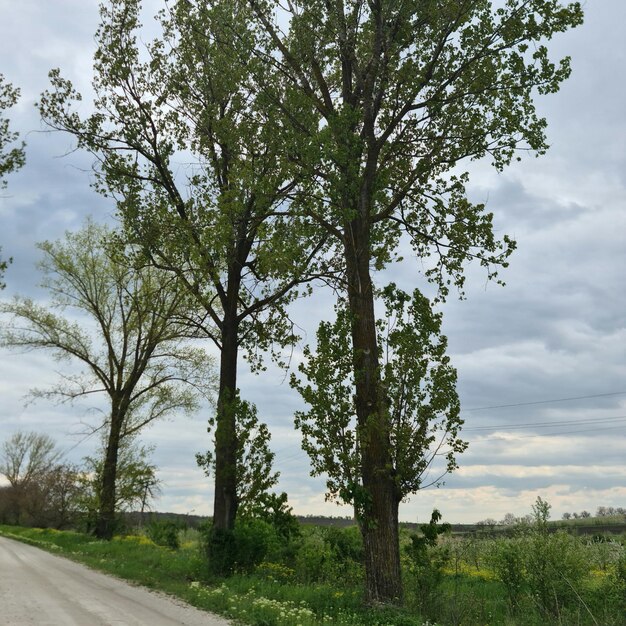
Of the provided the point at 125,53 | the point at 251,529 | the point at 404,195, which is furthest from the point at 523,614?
the point at 125,53

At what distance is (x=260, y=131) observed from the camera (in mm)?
21438

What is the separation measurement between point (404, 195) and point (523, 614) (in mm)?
9872

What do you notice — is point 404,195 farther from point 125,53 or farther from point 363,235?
point 125,53

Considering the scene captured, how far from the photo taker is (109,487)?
1305 inches

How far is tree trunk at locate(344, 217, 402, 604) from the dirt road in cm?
331

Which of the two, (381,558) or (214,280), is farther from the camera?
(214,280)

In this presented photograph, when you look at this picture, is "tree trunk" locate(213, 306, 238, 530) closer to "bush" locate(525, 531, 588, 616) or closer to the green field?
the green field

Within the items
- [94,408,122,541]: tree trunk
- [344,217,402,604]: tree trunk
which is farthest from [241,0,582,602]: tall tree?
[94,408,122,541]: tree trunk

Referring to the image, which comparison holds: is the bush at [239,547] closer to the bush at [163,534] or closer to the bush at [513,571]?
the bush at [513,571]

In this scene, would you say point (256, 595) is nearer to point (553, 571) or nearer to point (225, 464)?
point (225, 464)

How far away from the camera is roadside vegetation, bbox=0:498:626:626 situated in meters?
12.6

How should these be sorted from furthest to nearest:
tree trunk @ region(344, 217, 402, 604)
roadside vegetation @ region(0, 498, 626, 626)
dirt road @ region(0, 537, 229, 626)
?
tree trunk @ region(344, 217, 402, 604)
roadside vegetation @ region(0, 498, 626, 626)
dirt road @ region(0, 537, 229, 626)

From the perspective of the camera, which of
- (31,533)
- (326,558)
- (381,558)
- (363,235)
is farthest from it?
(31,533)

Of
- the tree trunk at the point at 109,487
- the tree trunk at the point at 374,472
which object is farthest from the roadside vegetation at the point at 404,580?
the tree trunk at the point at 109,487
